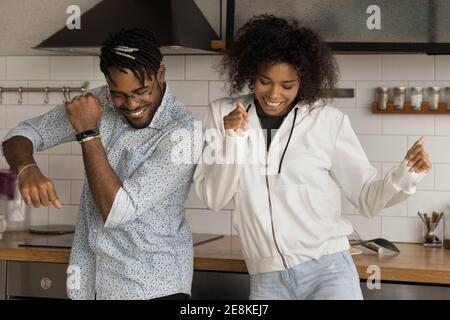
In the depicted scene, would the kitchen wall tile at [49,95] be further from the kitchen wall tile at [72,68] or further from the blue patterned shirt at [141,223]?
the blue patterned shirt at [141,223]

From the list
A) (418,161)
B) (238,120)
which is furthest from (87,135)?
(418,161)

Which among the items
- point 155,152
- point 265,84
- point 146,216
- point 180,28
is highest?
point 180,28

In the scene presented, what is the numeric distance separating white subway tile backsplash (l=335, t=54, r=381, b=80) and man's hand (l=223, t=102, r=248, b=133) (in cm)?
112

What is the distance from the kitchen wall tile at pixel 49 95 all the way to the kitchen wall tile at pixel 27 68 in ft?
0.08

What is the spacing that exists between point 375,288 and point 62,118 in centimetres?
106

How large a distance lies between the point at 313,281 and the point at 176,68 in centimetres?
136

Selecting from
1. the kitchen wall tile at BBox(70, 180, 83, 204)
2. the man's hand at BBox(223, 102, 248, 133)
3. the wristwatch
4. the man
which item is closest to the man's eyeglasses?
the man

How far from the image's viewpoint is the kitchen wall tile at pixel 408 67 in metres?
3.01

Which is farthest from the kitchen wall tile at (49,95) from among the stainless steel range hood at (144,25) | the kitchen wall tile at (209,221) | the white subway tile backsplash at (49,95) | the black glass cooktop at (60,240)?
the kitchen wall tile at (209,221)

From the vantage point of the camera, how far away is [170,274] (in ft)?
7.16

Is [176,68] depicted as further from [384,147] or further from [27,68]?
[384,147]

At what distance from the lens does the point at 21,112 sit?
3.39m
